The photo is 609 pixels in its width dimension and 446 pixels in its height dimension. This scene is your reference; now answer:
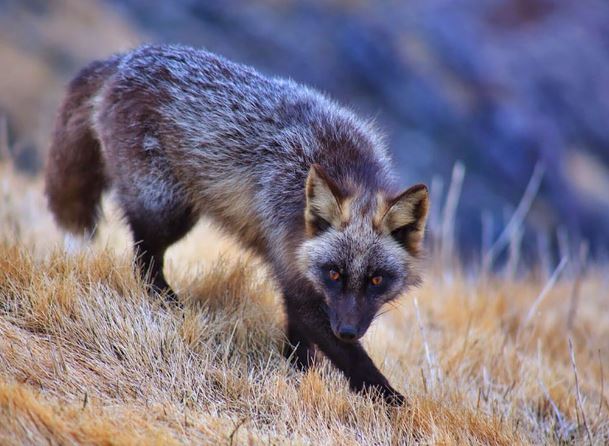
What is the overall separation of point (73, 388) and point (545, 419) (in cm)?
342

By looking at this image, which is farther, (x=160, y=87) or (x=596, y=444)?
(x=160, y=87)

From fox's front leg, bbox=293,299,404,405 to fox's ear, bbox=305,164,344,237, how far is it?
1.66 ft

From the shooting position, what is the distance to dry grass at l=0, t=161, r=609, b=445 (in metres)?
3.76

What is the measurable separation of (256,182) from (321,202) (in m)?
0.82

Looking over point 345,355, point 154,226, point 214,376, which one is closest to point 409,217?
point 345,355

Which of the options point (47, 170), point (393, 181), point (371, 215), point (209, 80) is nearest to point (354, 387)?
point (371, 215)

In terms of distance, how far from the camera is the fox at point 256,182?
4.53m

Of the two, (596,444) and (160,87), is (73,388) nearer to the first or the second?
(160,87)

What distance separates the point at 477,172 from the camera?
18.6 m

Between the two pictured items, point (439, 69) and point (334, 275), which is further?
point (439, 69)

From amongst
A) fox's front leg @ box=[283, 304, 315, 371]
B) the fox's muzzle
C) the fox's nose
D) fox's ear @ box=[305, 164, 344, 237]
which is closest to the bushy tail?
fox's front leg @ box=[283, 304, 315, 371]

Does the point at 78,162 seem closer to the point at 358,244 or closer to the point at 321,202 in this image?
the point at 321,202

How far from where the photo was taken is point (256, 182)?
523 centimetres

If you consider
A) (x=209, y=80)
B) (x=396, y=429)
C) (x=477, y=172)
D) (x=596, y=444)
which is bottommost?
(x=396, y=429)
